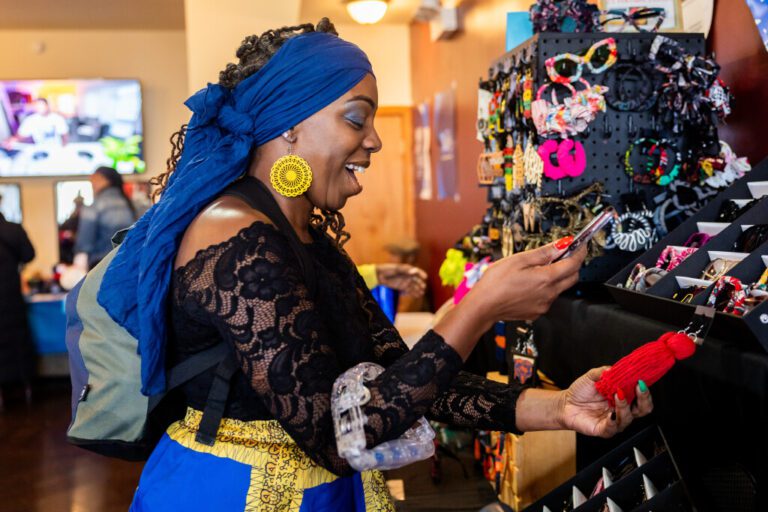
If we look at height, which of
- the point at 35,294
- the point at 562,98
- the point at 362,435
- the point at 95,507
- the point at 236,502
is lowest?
the point at 95,507

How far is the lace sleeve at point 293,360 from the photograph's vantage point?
45.4 inches

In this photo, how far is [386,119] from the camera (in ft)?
28.8

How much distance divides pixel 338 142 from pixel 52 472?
3688 mm

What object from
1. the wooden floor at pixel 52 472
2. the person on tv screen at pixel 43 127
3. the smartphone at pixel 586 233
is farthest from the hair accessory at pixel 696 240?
the person on tv screen at pixel 43 127

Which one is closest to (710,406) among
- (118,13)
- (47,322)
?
(47,322)

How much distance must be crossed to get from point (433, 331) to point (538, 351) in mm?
1165

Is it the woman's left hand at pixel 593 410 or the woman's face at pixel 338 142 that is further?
the woman's face at pixel 338 142

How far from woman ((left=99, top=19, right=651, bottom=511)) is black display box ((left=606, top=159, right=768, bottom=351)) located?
18 centimetres

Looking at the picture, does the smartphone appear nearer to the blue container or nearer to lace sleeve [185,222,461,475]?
lace sleeve [185,222,461,475]

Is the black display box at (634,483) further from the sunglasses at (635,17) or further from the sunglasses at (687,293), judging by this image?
the sunglasses at (635,17)

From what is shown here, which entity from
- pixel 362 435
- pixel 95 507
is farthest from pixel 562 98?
pixel 95 507

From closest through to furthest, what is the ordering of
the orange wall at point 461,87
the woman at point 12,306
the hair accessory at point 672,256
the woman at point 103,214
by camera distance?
1. the hair accessory at point 672,256
2. the orange wall at point 461,87
3. the woman at point 12,306
4. the woman at point 103,214

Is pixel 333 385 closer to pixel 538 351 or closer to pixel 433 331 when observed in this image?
pixel 433 331

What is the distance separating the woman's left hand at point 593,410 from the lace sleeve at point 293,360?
27cm
